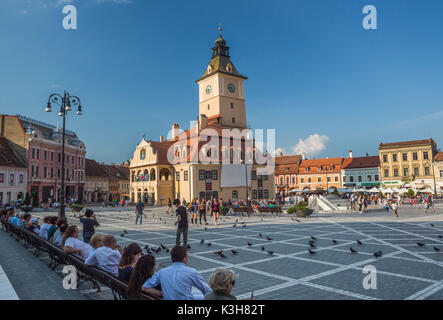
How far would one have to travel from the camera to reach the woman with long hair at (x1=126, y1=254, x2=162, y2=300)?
425 cm

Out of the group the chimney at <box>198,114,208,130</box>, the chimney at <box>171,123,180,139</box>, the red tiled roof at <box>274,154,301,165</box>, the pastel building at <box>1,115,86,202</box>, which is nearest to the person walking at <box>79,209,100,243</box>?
the chimney at <box>198,114,208,130</box>

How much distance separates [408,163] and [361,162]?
11928 millimetres

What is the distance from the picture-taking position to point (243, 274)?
7910mm

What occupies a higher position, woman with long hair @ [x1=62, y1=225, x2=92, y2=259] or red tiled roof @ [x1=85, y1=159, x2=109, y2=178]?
red tiled roof @ [x1=85, y1=159, x2=109, y2=178]

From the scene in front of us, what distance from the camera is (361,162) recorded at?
240 feet

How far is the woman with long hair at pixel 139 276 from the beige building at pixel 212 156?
3883 cm

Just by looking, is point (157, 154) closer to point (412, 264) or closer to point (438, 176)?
point (412, 264)

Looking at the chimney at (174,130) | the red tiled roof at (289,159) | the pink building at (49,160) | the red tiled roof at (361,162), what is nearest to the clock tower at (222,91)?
the chimney at (174,130)

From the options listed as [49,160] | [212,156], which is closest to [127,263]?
[212,156]

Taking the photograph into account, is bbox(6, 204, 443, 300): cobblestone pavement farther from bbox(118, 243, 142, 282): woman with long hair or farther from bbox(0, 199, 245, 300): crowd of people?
bbox(118, 243, 142, 282): woman with long hair

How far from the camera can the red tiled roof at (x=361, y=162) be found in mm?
70938

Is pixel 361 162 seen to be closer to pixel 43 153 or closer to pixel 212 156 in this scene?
pixel 212 156

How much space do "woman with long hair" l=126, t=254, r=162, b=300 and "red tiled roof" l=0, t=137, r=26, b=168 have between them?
165ft
